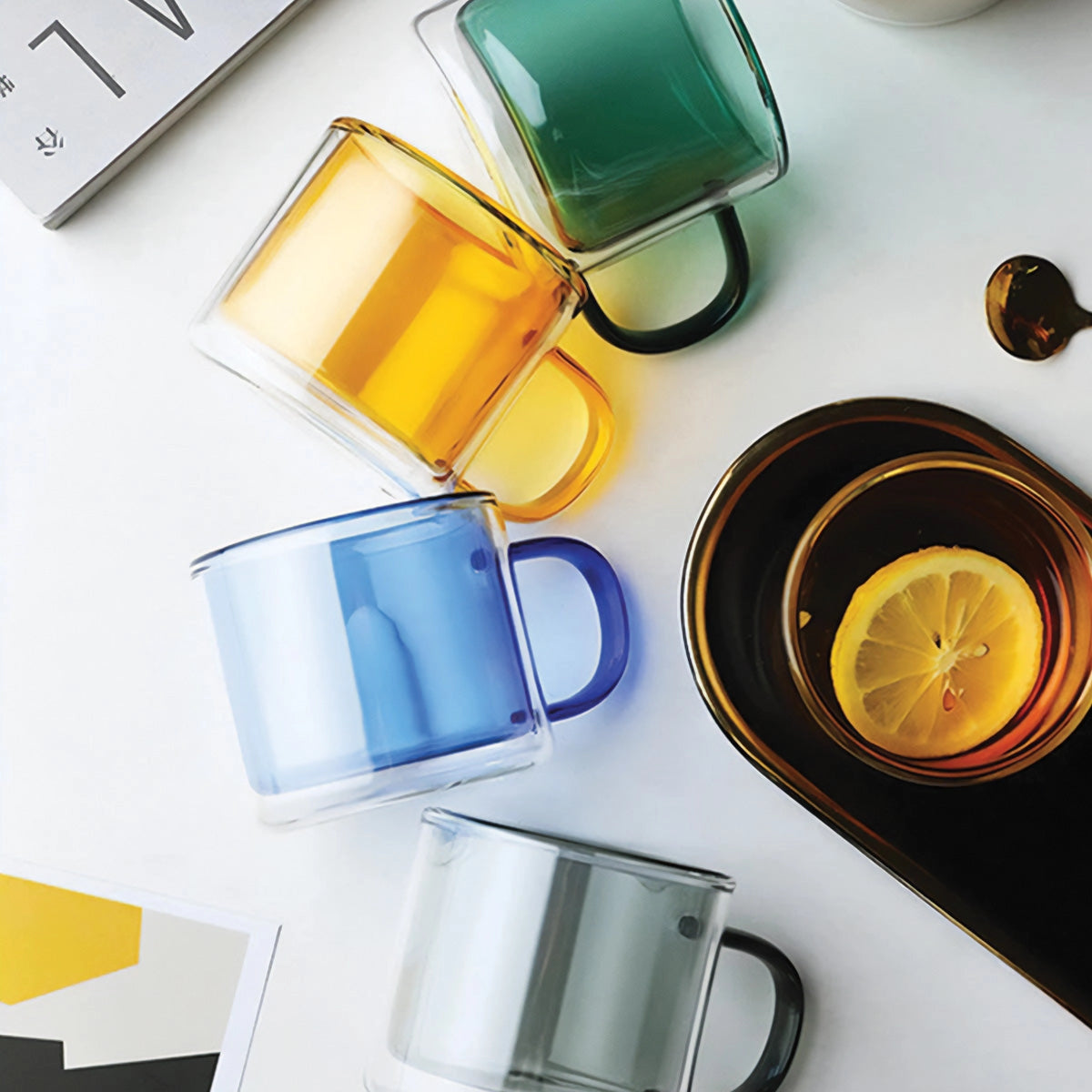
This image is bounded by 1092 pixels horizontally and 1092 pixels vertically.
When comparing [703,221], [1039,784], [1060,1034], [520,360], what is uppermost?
[703,221]

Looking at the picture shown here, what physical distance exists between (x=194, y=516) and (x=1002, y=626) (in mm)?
511

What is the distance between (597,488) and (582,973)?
0.29m

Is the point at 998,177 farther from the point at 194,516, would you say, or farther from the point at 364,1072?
the point at 364,1072

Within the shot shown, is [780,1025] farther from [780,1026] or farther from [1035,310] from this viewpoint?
[1035,310]

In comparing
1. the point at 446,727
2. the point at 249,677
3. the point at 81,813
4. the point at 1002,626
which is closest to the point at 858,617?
the point at 1002,626

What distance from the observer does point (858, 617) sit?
0.62 metres

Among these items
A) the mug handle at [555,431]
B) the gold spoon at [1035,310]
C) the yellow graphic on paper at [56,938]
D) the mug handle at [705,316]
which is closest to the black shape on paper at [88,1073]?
the yellow graphic on paper at [56,938]

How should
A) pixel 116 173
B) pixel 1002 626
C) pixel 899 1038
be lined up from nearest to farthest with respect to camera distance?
1. pixel 1002 626
2. pixel 899 1038
3. pixel 116 173

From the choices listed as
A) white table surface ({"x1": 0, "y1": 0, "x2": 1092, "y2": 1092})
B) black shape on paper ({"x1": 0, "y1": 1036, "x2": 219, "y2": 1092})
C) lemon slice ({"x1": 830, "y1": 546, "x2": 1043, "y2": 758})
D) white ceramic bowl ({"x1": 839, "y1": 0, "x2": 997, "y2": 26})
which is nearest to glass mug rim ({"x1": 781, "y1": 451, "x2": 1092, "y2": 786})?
lemon slice ({"x1": 830, "y1": 546, "x2": 1043, "y2": 758})

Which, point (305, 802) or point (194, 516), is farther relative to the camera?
point (194, 516)

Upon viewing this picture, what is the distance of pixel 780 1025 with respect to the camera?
2.30 ft

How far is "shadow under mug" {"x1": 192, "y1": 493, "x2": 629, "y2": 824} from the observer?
667 millimetres

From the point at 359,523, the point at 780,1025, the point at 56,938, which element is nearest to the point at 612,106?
the point at 359,523

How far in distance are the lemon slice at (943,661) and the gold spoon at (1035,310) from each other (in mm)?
160
